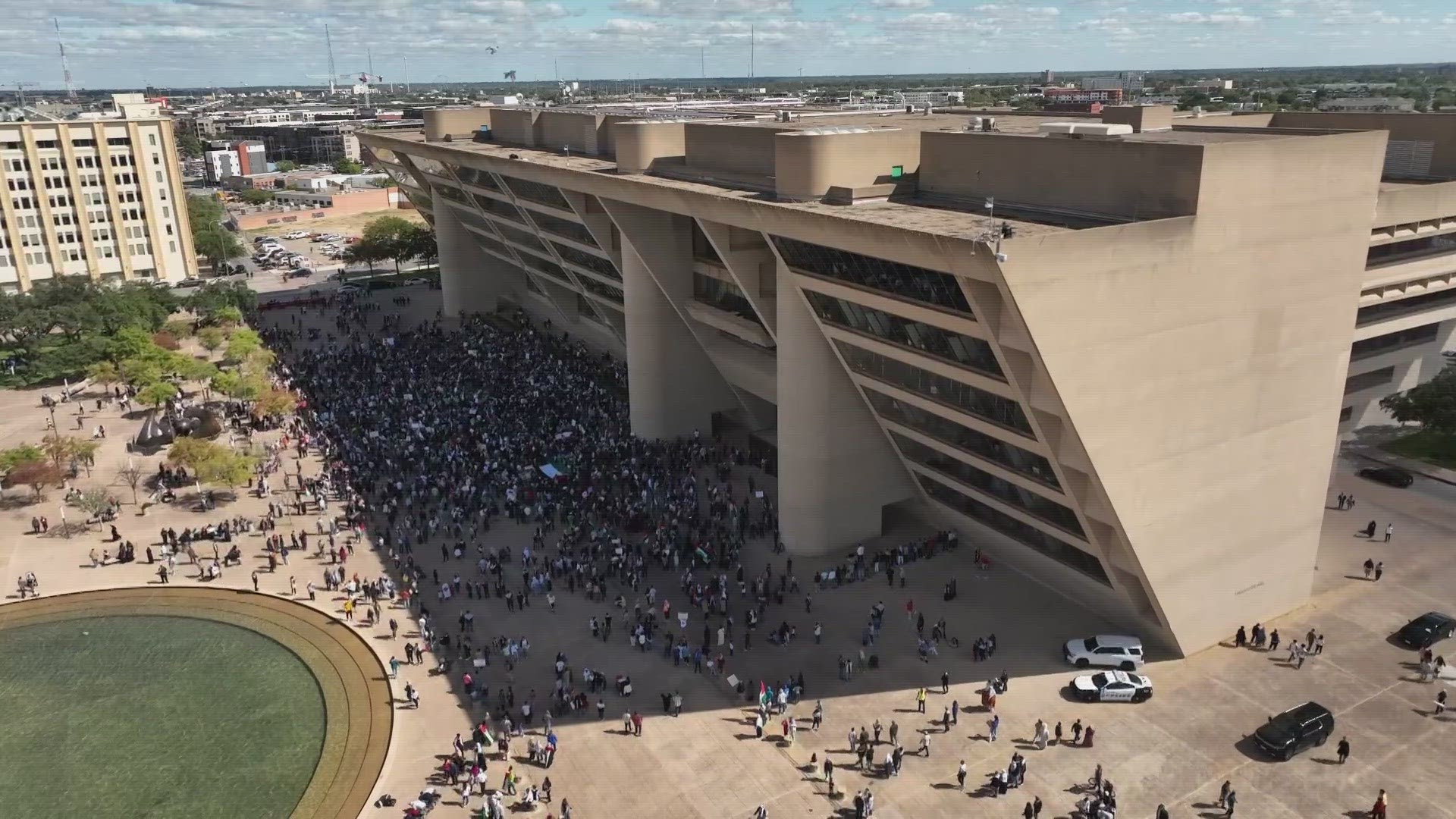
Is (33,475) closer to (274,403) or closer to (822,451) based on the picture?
(274,403)

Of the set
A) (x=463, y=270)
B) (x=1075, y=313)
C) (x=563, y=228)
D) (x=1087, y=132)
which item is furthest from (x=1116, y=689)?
(x=463, y=270)

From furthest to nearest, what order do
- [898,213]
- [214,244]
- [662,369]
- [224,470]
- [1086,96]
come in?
[1086,96] → [214,244] → [662,369] → [224,470] → [898,213]

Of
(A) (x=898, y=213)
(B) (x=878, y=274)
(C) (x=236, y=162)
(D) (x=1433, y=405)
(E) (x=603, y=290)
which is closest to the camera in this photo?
(B) (x=878, y=274)

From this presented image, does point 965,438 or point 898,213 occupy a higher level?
point 898,213

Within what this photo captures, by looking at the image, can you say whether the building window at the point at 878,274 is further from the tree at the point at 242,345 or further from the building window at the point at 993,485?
the tree at the point at 242,345

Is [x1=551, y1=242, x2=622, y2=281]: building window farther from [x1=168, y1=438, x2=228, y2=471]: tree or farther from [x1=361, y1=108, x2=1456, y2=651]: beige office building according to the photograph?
[x1=168, y1=438, x2=228, y2=471]: tree

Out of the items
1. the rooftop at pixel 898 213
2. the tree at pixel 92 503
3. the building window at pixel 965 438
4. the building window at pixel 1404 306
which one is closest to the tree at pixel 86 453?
the tree at pixel 92 503
